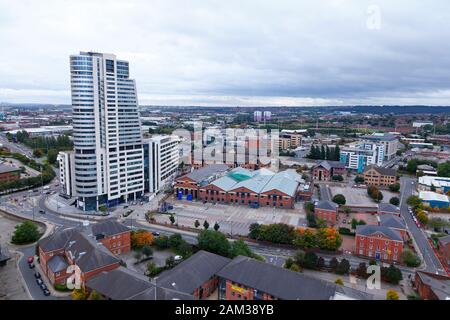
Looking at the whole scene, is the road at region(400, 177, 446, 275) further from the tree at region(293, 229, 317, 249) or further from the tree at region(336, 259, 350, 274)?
the tree at region(293, 229, 317, 249)

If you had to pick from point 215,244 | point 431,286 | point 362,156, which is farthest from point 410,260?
point 362,156

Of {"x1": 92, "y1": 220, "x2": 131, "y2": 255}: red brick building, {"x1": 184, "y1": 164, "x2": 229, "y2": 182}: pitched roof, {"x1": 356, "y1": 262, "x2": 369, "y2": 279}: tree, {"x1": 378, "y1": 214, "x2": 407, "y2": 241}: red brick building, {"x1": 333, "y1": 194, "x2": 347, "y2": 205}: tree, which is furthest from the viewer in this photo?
{"x1": 184, "y1": 164, "x2": 229, "y2": 182}: pitched roof

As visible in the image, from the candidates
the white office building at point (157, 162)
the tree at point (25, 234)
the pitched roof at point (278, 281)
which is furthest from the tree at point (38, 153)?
the pitched roof at point (278, 281)

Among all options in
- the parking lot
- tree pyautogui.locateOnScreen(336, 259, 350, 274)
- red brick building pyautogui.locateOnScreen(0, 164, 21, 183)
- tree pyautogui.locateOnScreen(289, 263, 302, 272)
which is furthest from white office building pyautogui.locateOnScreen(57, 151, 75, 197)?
tree pyautogui.locateOnScreen(336, 259, 350, 274)

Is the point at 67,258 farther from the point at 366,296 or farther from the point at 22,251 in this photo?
the point at 366,296
